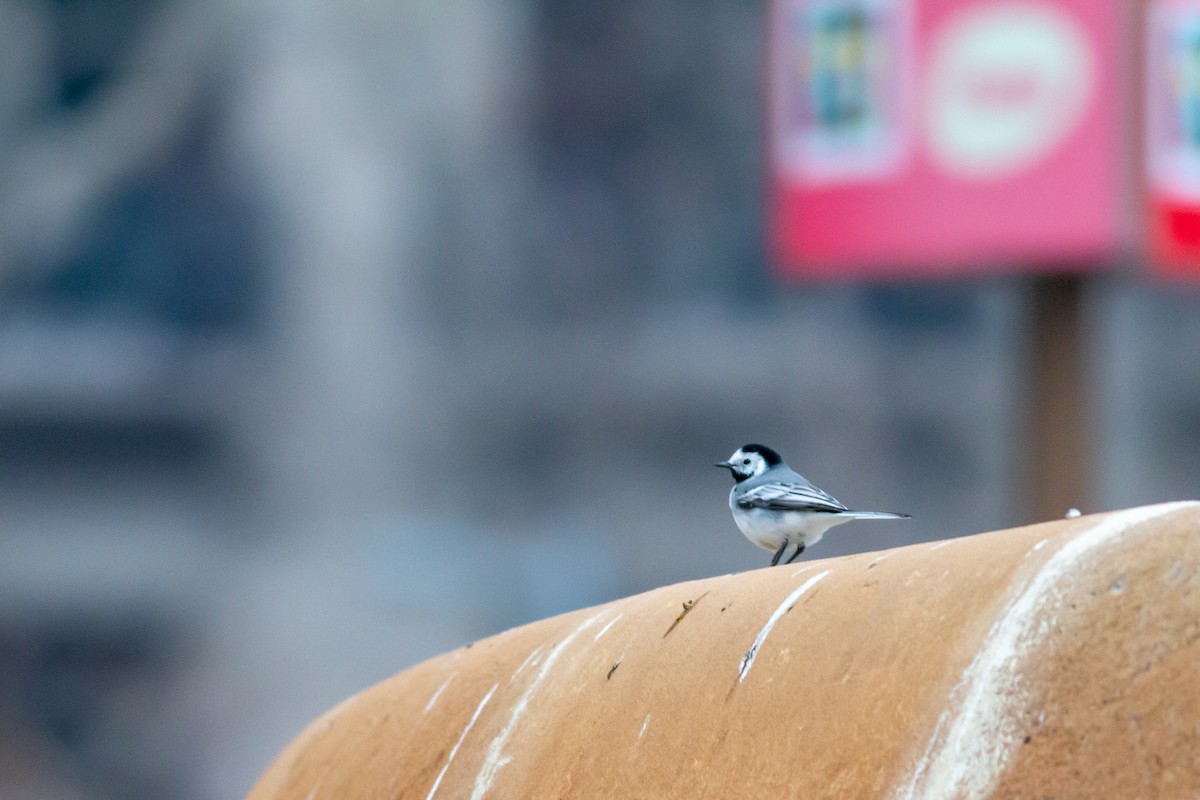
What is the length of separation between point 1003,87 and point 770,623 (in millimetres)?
9681

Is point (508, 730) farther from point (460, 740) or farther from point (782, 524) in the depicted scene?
point (782, 524)

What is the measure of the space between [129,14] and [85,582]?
5153 mm

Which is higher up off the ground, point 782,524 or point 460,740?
point 782,524

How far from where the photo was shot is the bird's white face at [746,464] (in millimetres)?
6016

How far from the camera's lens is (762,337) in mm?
18797

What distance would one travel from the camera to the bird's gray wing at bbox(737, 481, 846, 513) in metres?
5.36

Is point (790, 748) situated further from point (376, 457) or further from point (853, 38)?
point (376, 457)

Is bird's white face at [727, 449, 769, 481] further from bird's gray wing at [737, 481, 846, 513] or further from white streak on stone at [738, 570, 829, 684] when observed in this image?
white streak on stone at [738, 570, 829, 684]

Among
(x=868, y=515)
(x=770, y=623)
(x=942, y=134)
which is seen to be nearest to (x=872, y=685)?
(x=770, y=623)

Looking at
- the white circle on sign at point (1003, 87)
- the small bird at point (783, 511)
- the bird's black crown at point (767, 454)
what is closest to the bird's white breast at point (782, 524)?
the small bird at point (783, 511)

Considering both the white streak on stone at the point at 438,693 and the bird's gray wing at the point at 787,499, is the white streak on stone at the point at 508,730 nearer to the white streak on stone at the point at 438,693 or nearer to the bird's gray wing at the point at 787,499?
the white streak on stone at the point at 438,693

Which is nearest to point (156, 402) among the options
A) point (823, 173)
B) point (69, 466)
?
point (69, 466)

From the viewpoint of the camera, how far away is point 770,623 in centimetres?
364

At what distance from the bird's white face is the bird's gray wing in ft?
1.30
